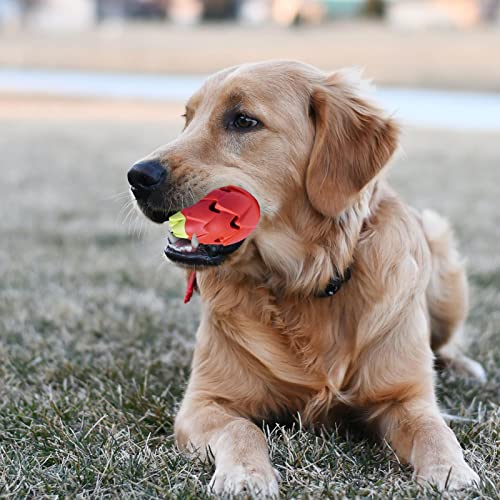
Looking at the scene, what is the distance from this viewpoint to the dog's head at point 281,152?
101 inches

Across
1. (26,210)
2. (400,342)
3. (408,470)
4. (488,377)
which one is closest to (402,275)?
(400,342)

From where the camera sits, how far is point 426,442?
237cm

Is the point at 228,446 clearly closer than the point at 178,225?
Yes

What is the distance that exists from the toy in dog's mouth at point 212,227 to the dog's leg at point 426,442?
0.82 m

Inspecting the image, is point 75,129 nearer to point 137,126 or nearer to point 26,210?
point 137,126

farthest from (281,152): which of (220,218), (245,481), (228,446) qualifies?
(245,481)

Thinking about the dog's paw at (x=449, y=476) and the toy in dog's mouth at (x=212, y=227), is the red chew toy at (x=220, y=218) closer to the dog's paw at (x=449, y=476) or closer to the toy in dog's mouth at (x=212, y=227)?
the toy in dog's mouth at (x=212, y=227)


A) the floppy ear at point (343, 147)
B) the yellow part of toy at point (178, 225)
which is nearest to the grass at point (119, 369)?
the yellow part of toy at point (178, 225)

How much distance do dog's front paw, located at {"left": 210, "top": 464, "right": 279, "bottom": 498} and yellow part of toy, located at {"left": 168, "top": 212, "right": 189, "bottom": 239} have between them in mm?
783

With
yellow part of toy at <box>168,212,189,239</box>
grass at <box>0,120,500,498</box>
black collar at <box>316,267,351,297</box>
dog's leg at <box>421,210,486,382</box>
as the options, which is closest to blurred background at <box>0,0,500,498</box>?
grass at <box>0,120,500,498</box>

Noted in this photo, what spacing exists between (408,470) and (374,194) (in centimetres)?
103

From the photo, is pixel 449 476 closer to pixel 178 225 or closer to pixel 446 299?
pixel 178 225

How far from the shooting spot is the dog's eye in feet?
8.73

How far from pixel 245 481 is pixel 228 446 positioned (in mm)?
177
